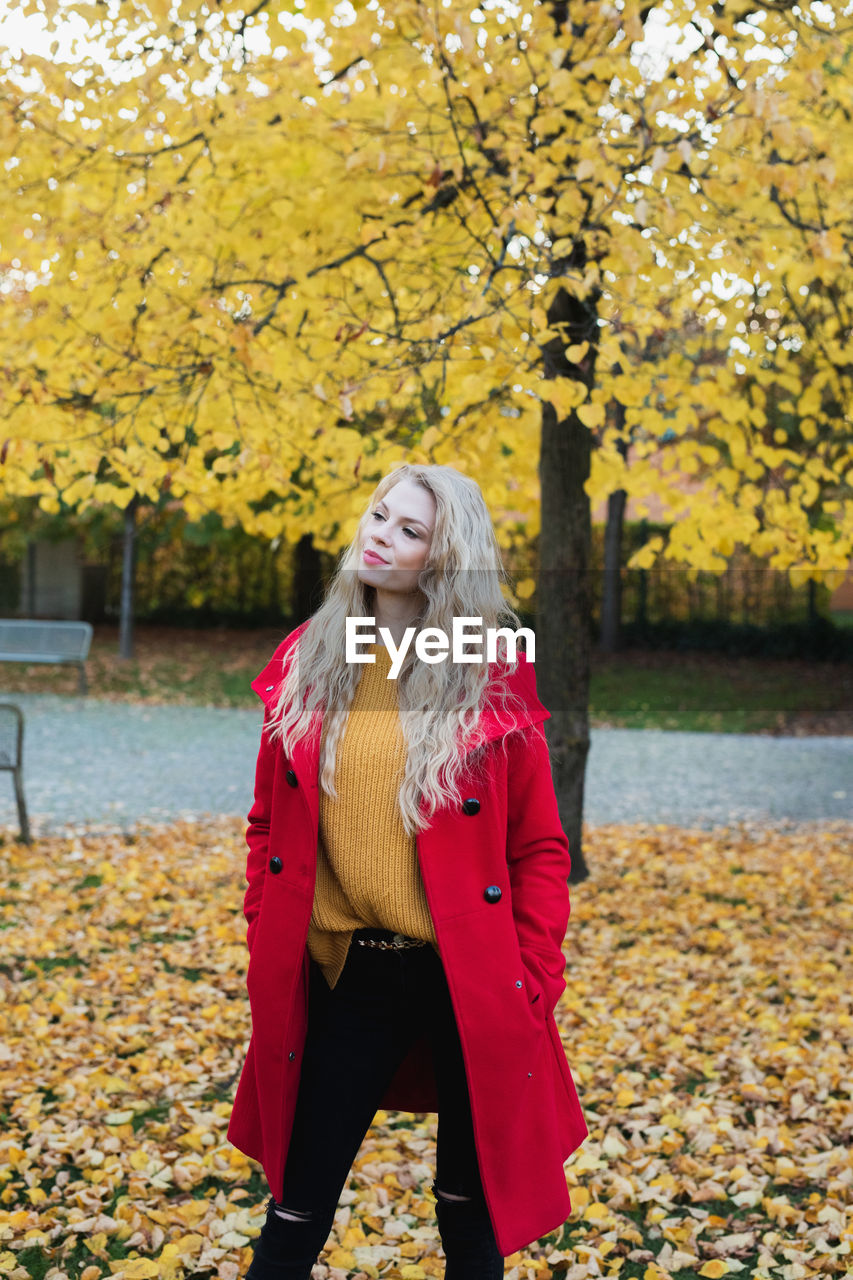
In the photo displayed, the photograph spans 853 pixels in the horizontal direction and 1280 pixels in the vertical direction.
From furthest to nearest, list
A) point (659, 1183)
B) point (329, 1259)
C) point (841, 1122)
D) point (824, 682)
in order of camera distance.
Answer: point (824, 682), point (841, 1122), point (659, 1183), point (329, 1259)

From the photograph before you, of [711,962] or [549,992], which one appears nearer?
[549,992]

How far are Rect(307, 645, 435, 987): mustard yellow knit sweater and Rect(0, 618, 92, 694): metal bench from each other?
12.8 m

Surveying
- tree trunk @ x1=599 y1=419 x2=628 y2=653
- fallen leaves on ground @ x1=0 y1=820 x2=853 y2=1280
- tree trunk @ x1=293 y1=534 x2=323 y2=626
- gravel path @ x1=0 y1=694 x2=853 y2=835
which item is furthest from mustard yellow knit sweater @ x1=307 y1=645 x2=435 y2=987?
tree trunk @ x1=293 y1=534 x2=323 y2=626

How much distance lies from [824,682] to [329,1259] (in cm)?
1416

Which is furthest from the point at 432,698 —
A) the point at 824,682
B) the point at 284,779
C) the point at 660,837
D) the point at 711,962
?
the point at 824,682

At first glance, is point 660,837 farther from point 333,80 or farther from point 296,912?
point 296,912

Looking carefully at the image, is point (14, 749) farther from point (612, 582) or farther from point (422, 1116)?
point (612, 582)

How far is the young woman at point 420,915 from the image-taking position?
1878 millimetres

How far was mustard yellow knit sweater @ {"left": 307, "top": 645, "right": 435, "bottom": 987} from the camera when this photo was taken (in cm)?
189

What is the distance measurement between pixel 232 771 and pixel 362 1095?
7.97m

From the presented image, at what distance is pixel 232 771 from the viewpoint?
9.73m

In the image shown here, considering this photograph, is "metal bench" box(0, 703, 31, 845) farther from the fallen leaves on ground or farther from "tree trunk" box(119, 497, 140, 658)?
"tree trunk" box(119, 497, 140, 658)

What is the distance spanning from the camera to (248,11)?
470 cm

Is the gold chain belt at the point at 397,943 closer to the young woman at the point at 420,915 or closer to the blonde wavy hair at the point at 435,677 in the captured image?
the young woman at the point at 420,915
